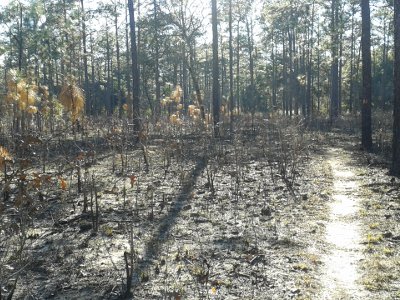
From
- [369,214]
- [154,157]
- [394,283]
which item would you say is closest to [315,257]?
[394,283]

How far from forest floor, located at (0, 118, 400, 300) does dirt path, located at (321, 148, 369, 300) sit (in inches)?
0.7

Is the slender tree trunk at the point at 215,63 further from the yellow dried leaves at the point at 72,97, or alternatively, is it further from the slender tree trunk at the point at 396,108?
the yellow dried leaves at the point at 72,97

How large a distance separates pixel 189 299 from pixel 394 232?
3436mm

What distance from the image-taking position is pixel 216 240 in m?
5.96

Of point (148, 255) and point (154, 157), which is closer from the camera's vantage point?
point (148, 255)

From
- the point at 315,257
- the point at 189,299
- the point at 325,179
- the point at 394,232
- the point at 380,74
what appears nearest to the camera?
the point at 189,299

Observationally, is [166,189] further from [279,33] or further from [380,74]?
[380,74]


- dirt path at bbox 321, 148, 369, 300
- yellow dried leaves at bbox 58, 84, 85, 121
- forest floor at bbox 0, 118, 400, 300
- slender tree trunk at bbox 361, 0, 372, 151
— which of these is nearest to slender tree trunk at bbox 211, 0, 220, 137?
slender tree trunk at bbox 361, 0, 372, 151

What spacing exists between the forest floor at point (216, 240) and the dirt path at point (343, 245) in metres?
0.02

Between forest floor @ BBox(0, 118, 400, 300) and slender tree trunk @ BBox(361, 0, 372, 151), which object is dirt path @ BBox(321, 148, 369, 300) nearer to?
forest floor @ BBox(0, 118, 400, 300)

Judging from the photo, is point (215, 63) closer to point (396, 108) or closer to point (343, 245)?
point (396, 108)

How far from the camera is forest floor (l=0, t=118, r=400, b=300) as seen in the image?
14.9 feet

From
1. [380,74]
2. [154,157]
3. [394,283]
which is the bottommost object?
[394,283]

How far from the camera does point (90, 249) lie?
18.4 feet
